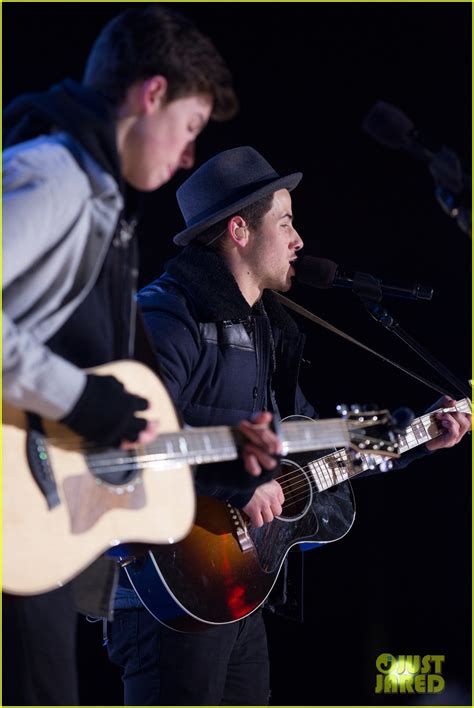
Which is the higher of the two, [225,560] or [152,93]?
[152,93]

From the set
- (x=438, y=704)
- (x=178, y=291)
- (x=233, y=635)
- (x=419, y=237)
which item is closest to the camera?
(x=233, y=635)

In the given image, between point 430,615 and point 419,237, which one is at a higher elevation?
point 419,237

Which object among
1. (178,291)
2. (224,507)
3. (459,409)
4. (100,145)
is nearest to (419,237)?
(459,409)

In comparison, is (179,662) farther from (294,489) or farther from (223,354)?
(223,354)

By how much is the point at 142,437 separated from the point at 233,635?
1327 mm

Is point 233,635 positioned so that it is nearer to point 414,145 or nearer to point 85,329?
point 85,329

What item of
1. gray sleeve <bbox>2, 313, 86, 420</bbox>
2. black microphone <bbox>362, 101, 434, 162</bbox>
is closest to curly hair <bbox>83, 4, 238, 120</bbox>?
black microphone <bbox>362, 101, 434, 162</bbox>

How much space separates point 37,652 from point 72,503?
1.11 feet

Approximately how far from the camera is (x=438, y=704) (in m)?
4.16

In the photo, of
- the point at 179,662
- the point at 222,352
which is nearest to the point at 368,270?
the point at 222,352

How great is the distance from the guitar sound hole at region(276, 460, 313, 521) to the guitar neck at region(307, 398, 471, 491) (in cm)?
5

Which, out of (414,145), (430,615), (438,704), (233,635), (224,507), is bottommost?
(438,704)

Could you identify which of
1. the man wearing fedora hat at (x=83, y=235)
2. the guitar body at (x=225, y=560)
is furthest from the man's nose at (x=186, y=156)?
the guitar body at (x=225, y=560)

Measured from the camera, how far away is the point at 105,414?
186 cm
